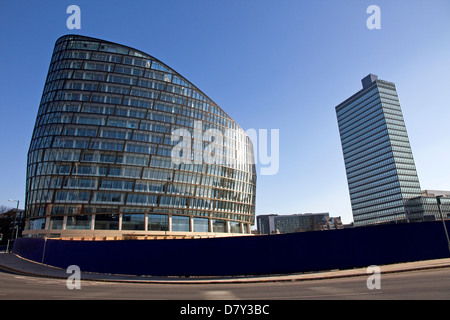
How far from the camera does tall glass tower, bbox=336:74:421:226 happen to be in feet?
475

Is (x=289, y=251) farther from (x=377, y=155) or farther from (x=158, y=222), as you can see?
(x=377, y=155)

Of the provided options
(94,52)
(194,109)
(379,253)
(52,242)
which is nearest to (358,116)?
(194,109)

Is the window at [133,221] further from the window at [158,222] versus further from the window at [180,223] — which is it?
the window at [180,223]

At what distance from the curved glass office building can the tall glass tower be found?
110m

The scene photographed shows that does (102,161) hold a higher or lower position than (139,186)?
higher

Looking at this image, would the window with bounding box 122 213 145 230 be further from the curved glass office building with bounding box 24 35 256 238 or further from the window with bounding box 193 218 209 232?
the window with bounding box 193 218 209 232

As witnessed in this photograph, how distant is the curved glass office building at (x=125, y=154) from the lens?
2419 inches

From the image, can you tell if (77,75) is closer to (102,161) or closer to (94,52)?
(94,52)

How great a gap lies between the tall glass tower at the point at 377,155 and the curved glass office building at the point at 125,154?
110083 mm

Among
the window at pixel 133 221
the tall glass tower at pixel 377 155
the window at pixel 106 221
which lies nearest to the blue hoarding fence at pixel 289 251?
the window at pixel 133 221

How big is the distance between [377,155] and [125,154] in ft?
483

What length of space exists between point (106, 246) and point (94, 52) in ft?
215

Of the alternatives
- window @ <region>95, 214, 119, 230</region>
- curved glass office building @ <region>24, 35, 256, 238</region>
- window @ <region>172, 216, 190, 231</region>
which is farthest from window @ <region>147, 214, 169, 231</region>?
window @ <region>95, 214, 119, 230</region>

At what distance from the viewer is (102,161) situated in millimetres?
63500
